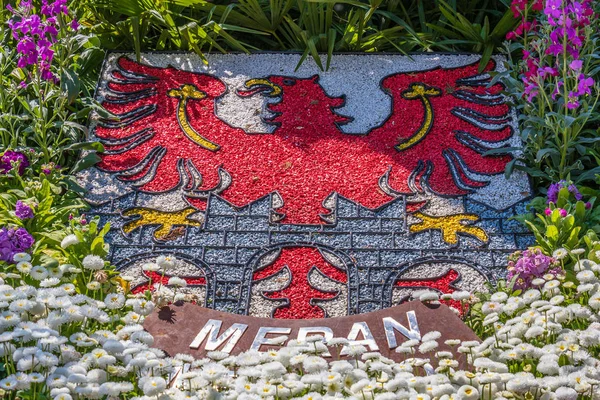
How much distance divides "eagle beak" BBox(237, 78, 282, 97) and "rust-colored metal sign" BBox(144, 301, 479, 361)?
5.98ft

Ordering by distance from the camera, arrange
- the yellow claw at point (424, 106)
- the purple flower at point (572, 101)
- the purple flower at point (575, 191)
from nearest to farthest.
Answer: the purple flower at point (575, 191) < the purple flower at point (572, 101) < the yellow claw at point (424, 106)

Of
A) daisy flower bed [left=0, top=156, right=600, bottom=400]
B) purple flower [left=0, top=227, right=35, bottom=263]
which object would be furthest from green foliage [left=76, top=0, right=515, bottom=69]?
daisy flower bed [left=0, top=156, right=600, bottom=400]

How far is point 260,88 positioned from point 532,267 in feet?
7.06

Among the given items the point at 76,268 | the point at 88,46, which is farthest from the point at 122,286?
the point at 88,46

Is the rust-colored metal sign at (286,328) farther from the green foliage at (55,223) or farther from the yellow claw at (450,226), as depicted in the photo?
the yellow claw at (450,226)

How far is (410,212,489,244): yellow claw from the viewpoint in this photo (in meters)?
4.33

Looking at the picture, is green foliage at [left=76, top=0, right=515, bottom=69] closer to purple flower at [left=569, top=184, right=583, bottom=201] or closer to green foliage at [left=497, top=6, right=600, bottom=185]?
green foliage at [left=497, top=6, right=600, bottom=185]

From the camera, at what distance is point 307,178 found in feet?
15.5

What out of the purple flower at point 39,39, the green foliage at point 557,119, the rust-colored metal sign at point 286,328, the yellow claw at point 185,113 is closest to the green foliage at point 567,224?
the green foliage at point 557,119

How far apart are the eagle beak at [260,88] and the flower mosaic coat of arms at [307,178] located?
0.01 m

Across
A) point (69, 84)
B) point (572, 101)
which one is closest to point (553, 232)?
Answer: point (572, 101)

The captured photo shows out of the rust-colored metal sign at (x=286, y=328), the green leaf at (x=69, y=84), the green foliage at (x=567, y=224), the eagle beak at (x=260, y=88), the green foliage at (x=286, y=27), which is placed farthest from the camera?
the green foliage at (x=286, y=27)

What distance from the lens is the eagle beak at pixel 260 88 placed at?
5328 millimetres

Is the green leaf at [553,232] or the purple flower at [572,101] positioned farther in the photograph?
the purple flower at [572,101]
